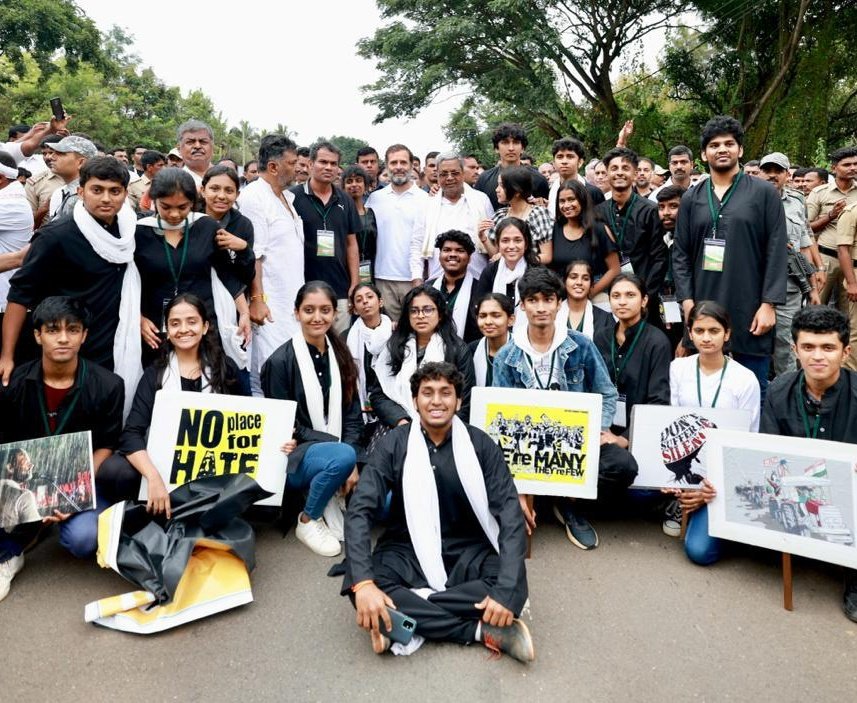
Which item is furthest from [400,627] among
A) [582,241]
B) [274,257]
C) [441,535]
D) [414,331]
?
[582,241]

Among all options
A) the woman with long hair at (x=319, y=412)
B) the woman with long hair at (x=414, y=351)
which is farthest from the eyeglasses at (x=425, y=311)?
the woman with long hair at (x=319, y=412)

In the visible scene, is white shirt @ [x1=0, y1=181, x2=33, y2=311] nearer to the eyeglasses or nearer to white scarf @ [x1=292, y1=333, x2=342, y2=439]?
white scarf @ [x1=292, y1=333, x2=342, y2=439]

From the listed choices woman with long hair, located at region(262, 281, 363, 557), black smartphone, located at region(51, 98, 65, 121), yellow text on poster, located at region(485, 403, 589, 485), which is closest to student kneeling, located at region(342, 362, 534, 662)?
yellow text on poster, located at region(485, 403, 589, 485)

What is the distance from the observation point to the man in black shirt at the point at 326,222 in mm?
5441

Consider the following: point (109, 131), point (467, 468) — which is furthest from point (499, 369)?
point (109, 131)

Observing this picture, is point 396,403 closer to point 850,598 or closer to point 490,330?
point 490,330

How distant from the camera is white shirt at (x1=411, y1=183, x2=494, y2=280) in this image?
5879 mm

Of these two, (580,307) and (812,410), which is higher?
(580,307)

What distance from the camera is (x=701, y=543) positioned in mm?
3732

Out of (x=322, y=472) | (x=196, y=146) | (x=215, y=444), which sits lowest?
(x=322, y=472)

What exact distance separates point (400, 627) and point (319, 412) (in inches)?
68.3

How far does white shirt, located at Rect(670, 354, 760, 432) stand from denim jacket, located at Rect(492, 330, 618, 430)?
0.47 meters

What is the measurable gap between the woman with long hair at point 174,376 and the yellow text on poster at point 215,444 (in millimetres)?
178

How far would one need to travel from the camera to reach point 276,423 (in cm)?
387
